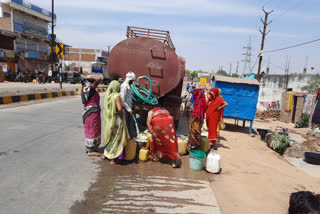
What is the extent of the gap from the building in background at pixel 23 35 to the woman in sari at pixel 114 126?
2416 centimetres

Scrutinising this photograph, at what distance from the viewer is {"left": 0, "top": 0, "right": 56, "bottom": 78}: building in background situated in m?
24.3

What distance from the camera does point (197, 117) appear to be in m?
4.93

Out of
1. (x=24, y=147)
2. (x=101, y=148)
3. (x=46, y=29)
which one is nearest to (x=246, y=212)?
(x=101, y=148)

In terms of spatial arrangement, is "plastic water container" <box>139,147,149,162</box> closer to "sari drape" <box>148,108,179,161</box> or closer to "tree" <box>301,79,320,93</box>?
"sari drape" <box>148,108,179,161</box>

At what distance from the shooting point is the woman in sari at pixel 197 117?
4949 millimetres

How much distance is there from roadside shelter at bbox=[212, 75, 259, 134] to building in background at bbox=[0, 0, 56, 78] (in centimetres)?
2377

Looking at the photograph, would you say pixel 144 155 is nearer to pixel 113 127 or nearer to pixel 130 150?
pixel 130 150

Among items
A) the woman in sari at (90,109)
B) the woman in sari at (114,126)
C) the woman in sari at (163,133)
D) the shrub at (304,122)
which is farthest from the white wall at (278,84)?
the woman in sari at (90,109)

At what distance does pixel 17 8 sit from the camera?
26.0 meters

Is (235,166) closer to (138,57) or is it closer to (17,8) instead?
(138,57)

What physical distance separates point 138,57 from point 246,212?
4.39m

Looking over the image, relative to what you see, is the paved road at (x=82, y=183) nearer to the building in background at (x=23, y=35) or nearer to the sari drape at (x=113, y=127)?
the sari drape at (x=113, y=127)

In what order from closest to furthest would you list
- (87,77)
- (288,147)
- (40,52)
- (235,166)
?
(87,77) → (235,166) → (288,147) → (40,52)

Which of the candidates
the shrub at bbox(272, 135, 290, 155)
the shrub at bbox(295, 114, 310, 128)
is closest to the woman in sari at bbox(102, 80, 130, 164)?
the shrub at bbox(272, 135, 290, 155)
